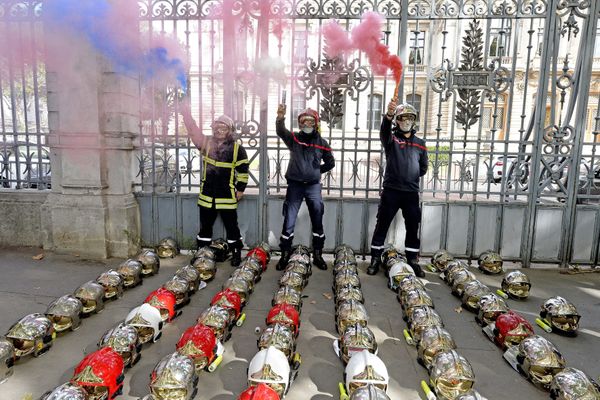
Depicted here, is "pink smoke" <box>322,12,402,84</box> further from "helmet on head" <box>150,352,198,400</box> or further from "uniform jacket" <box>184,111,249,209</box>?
"helmet on head" <box>150,352,198,400</box>

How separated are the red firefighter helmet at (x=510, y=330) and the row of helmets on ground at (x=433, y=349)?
58cm

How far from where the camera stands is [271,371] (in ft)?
9.41

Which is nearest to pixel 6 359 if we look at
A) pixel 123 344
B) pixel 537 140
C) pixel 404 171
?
pixel 123 344

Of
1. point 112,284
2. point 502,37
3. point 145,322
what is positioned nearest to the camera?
point 145,322

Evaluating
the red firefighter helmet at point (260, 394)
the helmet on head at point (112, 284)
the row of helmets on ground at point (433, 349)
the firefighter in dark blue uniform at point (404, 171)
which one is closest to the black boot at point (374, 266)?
the firefighter in dark blue uniform at point (404, 171)

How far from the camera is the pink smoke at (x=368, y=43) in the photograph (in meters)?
6.02

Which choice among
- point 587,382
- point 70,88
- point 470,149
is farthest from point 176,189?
point 587,382

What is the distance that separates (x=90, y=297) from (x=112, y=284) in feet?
1.30

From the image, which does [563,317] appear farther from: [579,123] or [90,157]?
[90,157]

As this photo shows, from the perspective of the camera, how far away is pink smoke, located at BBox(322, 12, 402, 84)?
19.7 feet

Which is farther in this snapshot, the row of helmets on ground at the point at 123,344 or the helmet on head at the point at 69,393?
the row of helmets on ground at the point at 123,344

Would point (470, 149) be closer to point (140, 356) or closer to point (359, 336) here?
point (359, 336)

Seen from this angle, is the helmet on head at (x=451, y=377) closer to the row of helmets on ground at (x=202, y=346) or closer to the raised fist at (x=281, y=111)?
the row of helmets on ground at (x=202, y=346)

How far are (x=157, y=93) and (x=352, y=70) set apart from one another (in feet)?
10.5
